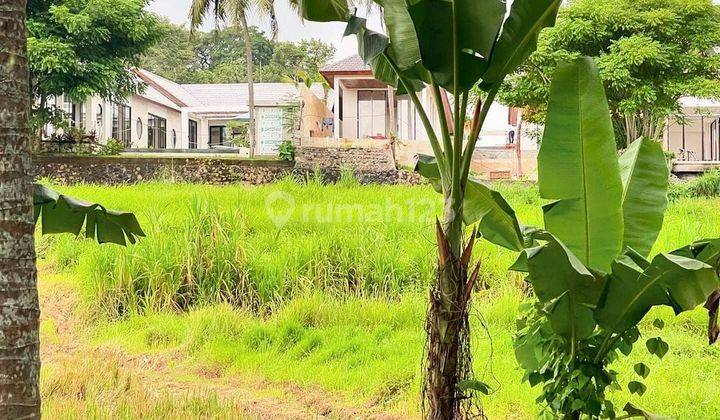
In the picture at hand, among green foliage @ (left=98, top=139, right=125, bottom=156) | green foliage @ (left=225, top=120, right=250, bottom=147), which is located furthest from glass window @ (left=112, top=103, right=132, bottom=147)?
green foliage @ (left=98, top=139, right=125, bottom=156)

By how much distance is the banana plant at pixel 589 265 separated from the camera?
1657mm

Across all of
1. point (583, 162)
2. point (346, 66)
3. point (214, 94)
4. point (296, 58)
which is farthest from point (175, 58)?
point (583, 162)

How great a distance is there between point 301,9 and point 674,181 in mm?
11867

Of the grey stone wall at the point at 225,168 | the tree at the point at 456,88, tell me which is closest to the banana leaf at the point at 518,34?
the tree at the point at 456,88

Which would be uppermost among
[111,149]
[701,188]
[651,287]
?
[111,149]

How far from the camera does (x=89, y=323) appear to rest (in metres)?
4.38

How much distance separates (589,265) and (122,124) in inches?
722

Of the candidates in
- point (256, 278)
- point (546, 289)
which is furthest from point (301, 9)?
point (256, 278)

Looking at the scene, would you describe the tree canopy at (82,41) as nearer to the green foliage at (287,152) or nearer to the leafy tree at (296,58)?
the green foliage at (287,152)

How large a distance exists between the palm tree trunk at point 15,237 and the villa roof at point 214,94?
645 inches

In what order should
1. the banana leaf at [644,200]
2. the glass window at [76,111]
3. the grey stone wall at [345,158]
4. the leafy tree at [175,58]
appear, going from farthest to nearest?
the leafy tree at [175,58]
the glass window at [76,111]
the grey stone wall at [345,158]
the banana leaf at [644,200]

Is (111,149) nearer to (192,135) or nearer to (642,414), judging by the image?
(192,135)

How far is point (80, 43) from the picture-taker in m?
12.6

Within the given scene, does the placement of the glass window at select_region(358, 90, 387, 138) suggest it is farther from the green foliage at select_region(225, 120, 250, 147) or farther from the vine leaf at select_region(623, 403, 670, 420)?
the vine leaf at select_region(623, 403, 670, 420)
